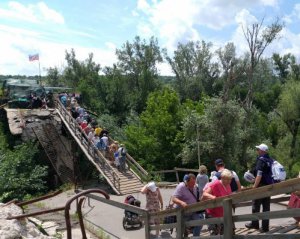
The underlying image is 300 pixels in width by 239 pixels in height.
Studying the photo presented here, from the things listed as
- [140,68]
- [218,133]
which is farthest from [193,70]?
[218,133]

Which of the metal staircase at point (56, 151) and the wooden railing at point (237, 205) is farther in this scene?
the metal staircase at point (56, 151)

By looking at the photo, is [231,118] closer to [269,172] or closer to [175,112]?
[175,112]

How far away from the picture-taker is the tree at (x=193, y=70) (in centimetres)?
5970

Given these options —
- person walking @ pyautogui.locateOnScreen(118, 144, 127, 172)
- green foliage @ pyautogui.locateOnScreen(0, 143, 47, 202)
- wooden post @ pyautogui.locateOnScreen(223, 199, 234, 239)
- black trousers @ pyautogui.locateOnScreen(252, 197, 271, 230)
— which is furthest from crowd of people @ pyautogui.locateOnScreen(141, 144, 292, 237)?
green foliage @ pyautogui.locateOnScreen(0, 143, 47, 202)

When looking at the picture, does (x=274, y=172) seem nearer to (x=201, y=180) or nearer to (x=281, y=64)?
(x=201, y=180)

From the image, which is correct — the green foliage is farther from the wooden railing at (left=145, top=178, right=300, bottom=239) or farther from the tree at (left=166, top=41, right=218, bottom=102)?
the tree at (left=166, top=41, right=218, bottom=102)

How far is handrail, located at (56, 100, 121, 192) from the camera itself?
2073cm

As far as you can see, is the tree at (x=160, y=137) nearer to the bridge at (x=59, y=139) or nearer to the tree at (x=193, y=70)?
the bridge at (x=59, y=139)

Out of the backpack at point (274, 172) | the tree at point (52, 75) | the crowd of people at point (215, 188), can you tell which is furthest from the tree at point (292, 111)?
the tree at point (52, 75)

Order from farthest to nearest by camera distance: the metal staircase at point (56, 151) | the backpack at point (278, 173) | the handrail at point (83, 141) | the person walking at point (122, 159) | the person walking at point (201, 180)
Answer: the metal staircase at point (56, 151) → the person walking at point (122, 159) → the handrail at point (83, 141) → the person walking at point (201, 180) → the backpack at point (278, 173)

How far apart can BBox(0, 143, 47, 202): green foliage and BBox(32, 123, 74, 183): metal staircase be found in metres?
1.52

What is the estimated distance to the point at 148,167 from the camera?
104 feet

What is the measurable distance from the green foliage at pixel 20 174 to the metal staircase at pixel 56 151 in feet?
5.00

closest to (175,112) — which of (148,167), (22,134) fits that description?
(148,167)
